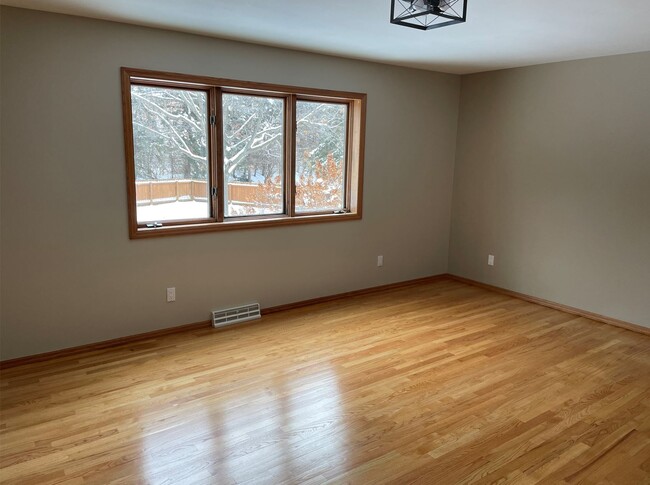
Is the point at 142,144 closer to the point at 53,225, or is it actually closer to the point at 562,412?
the point at 53,225

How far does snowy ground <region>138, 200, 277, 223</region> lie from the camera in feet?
12.2

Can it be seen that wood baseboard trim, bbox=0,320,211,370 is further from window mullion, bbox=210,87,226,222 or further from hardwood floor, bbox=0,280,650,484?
window mullion, bbox=210,87,226,222

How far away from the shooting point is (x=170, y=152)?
12.3 feet

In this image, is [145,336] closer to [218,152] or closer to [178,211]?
[178,211]

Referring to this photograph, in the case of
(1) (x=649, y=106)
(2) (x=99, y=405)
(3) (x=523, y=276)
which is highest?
(1) (x=649, y=106)

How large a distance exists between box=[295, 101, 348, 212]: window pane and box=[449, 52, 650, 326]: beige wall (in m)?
1.60

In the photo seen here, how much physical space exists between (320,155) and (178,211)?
60.9 inches

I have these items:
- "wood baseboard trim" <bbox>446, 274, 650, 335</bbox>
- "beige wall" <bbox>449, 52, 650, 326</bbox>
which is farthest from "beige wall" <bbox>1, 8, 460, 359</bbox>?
"wood baseboard trim" <bbox>446, 274, 650, 335</bbox>

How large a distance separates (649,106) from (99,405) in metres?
4.67

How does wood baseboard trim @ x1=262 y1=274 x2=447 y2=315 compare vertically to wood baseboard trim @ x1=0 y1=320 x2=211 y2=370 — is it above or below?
above

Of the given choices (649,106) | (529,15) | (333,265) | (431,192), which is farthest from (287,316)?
(649,106)

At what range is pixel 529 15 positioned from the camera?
9.45ft

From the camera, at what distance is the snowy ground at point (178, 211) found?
3711mm

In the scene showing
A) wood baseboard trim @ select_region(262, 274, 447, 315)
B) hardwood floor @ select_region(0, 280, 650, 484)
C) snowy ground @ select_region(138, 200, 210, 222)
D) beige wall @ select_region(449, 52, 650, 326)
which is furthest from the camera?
wood baseboard trim @ select_region(262, 274, 447, 315)
